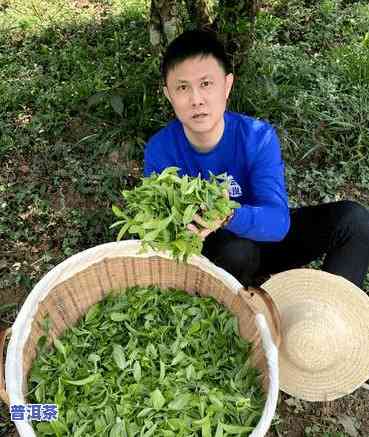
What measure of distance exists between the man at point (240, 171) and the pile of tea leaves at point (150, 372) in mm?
370

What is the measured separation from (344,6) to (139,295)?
365cm

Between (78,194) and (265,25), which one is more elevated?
(265,25)

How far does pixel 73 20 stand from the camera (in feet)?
13.9

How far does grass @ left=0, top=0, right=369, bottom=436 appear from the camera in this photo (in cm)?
301

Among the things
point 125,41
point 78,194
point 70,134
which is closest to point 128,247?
point 78,194

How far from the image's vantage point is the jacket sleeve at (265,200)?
201 cm

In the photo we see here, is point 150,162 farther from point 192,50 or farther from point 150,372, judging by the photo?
point 150,372

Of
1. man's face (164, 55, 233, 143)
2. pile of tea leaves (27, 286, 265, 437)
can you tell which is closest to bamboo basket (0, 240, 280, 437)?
pile of tea leaves (27, 286, 265, 437)

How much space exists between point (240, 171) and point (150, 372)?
989mm

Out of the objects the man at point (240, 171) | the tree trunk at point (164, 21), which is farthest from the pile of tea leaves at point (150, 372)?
the tree trunk at point (164, 21)

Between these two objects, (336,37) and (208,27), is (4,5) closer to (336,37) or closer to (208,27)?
(208,27)

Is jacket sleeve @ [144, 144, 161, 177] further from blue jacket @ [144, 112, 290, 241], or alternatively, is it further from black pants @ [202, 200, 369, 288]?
black pants @ [202, 200, 369, 288]

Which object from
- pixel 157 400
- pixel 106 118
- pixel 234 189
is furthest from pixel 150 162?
pixel 106 118

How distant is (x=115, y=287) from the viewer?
2.31 metres
